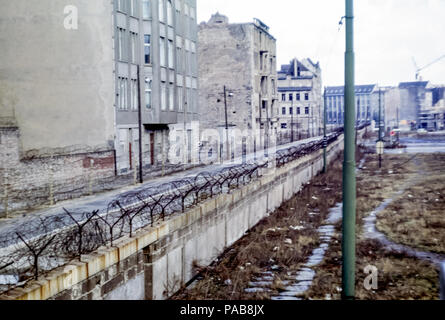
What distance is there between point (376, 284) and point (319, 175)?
29483mm

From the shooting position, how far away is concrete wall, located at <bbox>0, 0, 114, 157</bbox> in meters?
23.8

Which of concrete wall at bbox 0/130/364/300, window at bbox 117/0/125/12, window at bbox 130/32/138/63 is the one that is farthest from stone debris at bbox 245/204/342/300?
window at bbox 117/0/125/12

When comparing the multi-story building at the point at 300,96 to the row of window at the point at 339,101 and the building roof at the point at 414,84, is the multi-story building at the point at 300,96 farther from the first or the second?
the row of window at the point at 339,101

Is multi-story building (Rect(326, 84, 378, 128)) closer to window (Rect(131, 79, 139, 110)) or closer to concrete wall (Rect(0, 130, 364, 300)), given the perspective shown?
window (Rect(131, 79, 139, 110))

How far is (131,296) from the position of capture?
410 inches

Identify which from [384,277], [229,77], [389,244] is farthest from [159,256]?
[229,77]

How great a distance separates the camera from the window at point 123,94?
30078mm

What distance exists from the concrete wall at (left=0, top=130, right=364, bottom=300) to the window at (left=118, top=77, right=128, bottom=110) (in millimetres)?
11656

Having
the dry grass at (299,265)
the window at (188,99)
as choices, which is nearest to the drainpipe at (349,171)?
the dry grass at (299,265)

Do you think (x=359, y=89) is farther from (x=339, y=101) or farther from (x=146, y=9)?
(x=146, y=9)

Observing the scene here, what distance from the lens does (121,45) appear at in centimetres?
3023

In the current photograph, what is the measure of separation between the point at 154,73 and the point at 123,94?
3787 mm

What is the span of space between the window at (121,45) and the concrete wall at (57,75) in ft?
3.14

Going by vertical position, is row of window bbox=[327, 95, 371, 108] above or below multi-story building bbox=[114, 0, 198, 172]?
above
